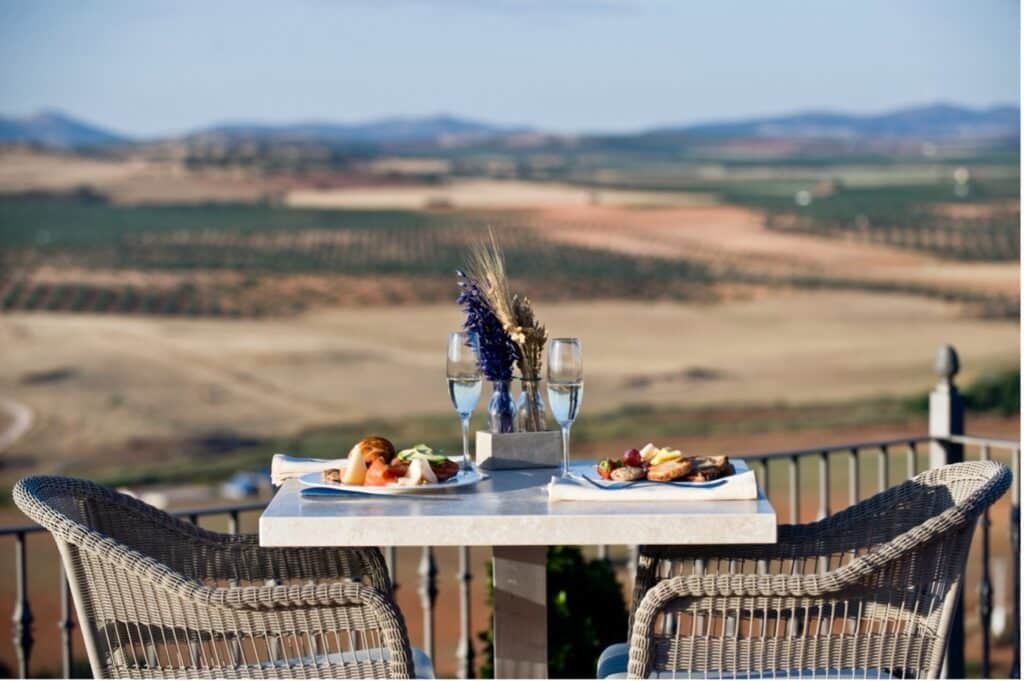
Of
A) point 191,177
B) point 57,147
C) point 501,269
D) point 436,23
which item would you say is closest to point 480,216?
point 436,23

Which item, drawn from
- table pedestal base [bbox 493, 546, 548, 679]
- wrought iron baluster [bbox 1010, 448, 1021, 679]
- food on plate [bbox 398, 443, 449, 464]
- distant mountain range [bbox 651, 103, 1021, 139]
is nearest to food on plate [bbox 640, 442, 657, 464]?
table pedestal base [bbox 493, 546, 548, 679]

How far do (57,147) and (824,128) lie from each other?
25.3 meters

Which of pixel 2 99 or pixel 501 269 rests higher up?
pixel 2 99

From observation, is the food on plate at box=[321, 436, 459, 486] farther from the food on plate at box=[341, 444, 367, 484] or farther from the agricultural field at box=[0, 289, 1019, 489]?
the agricultural field at box=[0, 289, 1019, 489]

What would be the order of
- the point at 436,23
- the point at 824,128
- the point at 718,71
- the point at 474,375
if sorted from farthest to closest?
1. the point at 824,128
2. the point at 436,23
3. the point at 718,71
4. the point at 474,375

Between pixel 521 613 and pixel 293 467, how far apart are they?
0.54 metres

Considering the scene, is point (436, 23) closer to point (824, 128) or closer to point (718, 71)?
point (718, 71)

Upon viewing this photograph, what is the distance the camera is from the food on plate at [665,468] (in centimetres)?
251

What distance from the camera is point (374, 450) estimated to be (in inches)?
102

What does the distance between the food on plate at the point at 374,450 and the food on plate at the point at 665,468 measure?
0.39 meters

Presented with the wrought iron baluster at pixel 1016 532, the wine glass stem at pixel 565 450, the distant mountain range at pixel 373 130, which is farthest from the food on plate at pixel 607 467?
the distant mountain range at pixel 373 130

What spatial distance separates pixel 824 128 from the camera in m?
48.4

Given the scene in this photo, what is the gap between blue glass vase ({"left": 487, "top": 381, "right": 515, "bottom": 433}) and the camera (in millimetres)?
2795

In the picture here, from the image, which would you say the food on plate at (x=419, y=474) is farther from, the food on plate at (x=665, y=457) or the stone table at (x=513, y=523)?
the food on plate at (x=665, y=457)
